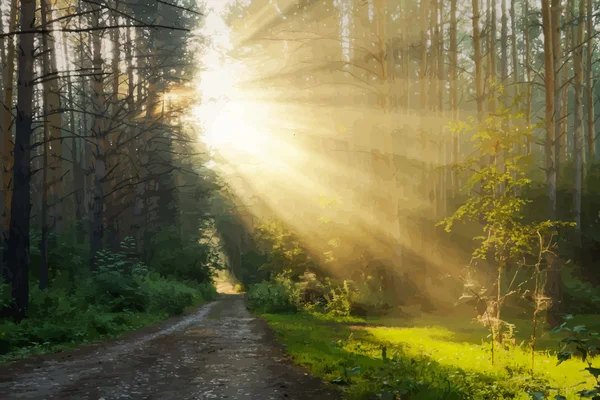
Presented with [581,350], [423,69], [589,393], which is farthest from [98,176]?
[589,393]

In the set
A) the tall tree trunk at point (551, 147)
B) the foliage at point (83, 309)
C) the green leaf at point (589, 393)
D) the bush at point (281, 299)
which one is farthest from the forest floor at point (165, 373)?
the bush at point (281, 299)

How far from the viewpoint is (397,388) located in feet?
21.0

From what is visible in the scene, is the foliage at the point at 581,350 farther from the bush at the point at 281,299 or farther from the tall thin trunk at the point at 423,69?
the tall thin trunk at the point at 423,69

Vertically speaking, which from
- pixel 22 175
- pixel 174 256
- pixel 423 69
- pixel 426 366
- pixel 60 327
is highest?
pixel 423 69

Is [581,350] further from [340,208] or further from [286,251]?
[286,251]

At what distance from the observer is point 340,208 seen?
24.7 metres

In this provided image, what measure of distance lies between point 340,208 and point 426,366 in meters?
16.9

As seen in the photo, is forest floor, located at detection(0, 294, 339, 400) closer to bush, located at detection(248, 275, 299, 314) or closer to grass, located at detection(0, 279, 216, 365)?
grass, located at detection(0, 279, 216, 365)

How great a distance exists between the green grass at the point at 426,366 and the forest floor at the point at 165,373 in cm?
48

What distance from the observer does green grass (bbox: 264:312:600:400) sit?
6.50 m

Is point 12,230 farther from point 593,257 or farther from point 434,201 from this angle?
point 434,201

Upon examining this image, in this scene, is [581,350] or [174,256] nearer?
[581,350]

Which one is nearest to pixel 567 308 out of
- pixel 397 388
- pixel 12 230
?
pixel 397 388

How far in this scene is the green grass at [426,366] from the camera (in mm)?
6504
